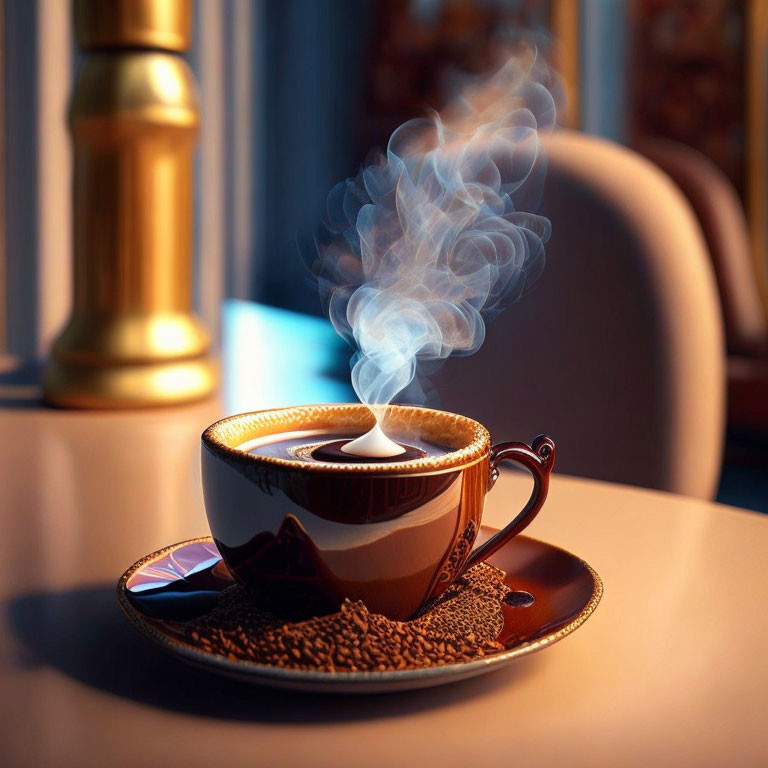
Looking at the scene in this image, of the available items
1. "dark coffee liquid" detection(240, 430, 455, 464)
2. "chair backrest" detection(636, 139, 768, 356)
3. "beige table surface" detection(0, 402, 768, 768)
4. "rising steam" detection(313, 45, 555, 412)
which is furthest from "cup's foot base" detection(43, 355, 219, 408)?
"chair backrest" detection(636, 139, 768, 356)

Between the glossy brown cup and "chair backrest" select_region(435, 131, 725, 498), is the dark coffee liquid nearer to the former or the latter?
the glossy brown cup

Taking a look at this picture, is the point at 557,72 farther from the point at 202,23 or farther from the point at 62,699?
the point at 62,699

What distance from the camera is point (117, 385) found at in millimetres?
883

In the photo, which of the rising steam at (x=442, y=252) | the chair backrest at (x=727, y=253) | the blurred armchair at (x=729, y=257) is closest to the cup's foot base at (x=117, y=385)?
the rising steam at (x=442, y=252)

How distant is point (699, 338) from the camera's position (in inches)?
38.4

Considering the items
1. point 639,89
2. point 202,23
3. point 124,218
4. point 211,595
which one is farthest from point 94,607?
point 639,89

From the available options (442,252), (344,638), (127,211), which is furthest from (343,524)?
(127,211)

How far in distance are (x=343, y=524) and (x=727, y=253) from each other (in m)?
2.64

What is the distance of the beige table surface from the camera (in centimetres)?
31

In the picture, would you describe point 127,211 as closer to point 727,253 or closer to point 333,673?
point 333,673

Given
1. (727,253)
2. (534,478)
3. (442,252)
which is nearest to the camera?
(534,478)

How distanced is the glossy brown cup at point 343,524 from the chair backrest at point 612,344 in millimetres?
623

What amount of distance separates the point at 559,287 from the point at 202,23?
0.94m

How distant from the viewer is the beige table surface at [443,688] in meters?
0.31
